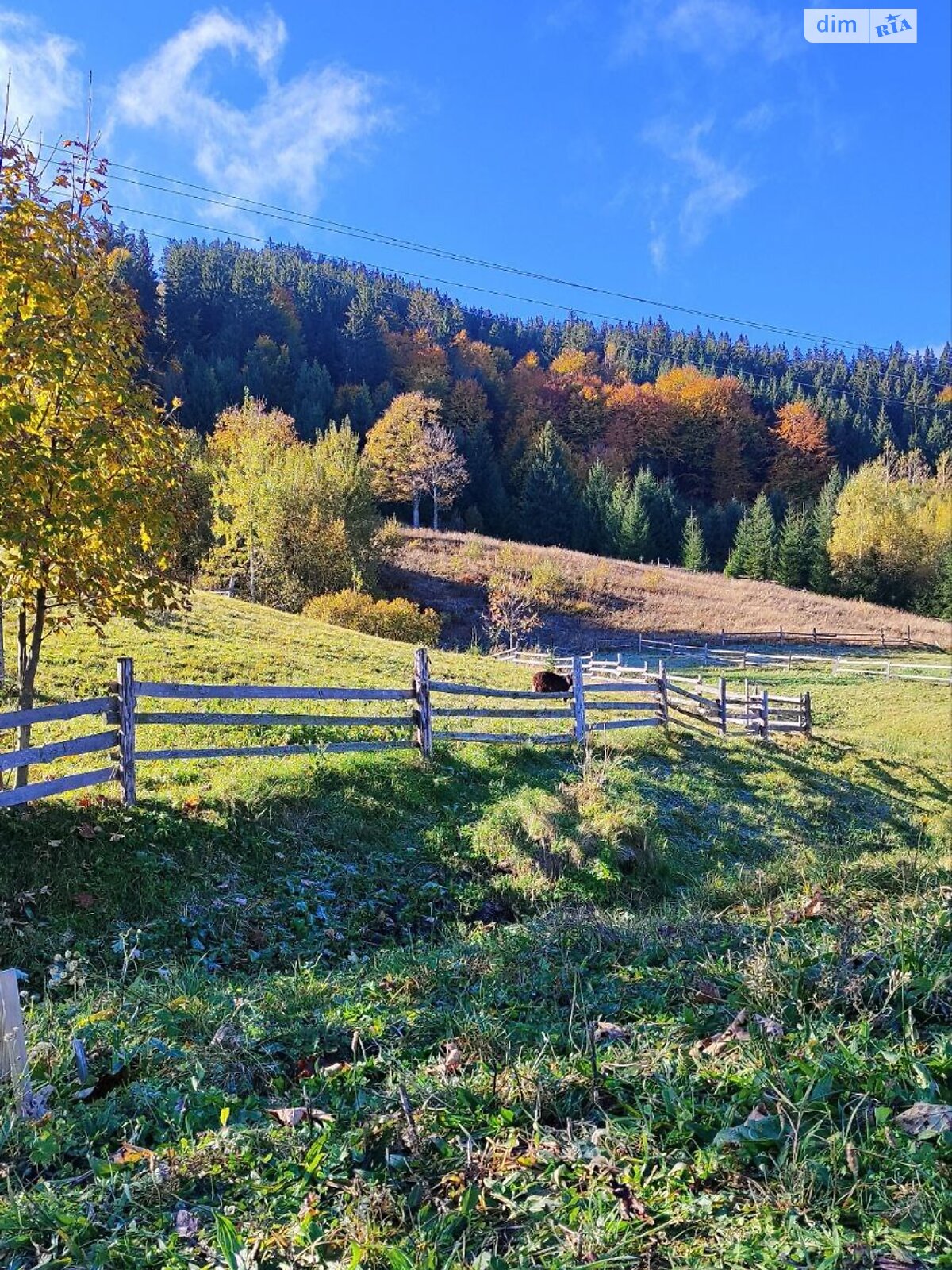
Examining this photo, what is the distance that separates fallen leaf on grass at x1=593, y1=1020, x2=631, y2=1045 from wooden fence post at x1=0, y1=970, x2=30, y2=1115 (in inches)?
103

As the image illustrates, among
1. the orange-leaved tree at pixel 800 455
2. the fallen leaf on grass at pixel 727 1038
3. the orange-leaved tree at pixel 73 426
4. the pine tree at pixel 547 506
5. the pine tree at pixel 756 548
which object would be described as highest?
the orange-leaved tree at pixel 800 455

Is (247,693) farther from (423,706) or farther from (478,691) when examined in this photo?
(478,691)

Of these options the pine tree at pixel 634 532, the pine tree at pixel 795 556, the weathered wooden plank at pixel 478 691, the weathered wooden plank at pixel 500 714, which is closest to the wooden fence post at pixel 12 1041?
the weathered wooden plank at pixel 500 714

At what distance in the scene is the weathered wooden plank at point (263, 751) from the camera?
7.99m

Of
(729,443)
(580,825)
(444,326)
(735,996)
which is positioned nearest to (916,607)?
(729,443)

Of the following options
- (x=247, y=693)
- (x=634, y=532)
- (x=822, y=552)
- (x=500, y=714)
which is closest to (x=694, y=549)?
(x=634, y=532)

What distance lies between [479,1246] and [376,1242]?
1.14 feet

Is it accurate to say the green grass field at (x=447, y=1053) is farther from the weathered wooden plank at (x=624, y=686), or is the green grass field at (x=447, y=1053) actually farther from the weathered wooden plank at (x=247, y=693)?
the weathered wooden plank at (x=624, y=686)

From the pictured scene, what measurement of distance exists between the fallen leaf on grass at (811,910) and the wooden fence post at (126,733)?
20.5 ft

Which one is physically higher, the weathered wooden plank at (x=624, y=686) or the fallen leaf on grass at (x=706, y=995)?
the weathered wooden plank at (x=624, y=686)

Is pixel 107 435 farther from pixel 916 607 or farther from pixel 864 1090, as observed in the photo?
pixel 916 607

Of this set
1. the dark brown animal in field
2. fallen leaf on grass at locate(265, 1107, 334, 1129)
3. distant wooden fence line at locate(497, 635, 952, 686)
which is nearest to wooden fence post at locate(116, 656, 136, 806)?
fallen leaf on grass at locate(265, 1107, 334, 1129)

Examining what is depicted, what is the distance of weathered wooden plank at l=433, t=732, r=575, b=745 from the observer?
11.4 m

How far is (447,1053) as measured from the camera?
11.6 feet
